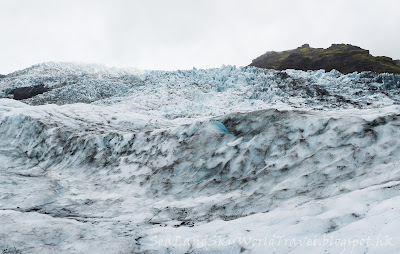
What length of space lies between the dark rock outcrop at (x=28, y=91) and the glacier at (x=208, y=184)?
2547 cm

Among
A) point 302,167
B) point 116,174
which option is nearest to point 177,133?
point 116,174

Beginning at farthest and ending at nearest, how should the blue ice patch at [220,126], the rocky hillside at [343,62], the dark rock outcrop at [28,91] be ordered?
the rocky hillside at [343,62] → the dark rock outcrop at [28,91] → the blue ice patch at [220,126]

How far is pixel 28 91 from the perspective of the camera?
3609 cm

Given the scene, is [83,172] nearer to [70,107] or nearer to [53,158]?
[53,158]

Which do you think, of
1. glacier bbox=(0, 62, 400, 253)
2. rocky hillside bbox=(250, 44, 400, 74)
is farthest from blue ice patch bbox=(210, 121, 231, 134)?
rocky hillside bbox=(250, 44, 400, 74)

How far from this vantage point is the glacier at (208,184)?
136 inches

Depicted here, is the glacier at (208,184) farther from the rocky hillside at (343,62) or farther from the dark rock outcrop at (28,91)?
the rocky hillside at (343,62)

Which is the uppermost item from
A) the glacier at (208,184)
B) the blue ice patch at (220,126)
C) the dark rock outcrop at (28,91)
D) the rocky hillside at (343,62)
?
the rocky hillside at (343,62)

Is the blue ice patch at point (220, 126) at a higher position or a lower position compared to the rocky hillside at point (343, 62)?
lower

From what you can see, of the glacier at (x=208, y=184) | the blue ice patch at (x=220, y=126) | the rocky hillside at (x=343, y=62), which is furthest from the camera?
the rocky hillside at (x=343, y=62)

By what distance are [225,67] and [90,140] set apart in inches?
901

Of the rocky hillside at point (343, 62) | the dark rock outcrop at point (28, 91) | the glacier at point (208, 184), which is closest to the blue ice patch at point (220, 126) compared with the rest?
the glacier at point (208, 184)

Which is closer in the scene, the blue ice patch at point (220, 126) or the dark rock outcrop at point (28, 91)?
the blue ice patch at point (220, 126)

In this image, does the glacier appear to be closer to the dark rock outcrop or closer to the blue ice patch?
the blue ice patch
